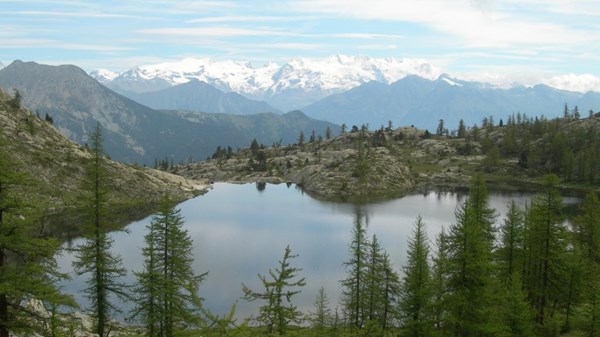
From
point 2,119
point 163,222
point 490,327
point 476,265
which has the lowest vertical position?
point 490,327

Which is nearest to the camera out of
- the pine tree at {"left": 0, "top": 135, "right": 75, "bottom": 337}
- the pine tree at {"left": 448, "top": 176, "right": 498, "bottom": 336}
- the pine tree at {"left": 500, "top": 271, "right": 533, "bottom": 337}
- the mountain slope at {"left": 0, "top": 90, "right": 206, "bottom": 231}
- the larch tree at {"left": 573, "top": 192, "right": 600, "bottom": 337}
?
the pine tree at {"left": 0, "top": 135, "right": 75, "bottom": 337}

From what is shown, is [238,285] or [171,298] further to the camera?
[238,285]

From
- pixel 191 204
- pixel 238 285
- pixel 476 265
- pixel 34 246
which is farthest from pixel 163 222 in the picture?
pixel 191 204

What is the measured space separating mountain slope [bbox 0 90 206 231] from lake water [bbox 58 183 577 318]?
16.1 metres

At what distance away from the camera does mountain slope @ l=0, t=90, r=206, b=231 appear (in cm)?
13711

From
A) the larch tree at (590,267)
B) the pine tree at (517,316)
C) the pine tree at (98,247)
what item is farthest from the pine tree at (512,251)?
the pine tree at (98,247)

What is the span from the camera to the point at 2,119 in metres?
144

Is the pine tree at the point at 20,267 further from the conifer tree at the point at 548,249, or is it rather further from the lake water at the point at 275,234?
the conifer tree at the point at 548,249

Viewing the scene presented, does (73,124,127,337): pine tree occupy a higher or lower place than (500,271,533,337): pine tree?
higher

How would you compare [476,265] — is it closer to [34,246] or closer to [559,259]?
[559,259]

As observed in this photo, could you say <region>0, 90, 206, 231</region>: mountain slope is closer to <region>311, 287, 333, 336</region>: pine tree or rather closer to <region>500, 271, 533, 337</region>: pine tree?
<region>311, 287, 333, 336</region>: pine tree

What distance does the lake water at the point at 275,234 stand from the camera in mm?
78000

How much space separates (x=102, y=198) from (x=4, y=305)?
732 inches

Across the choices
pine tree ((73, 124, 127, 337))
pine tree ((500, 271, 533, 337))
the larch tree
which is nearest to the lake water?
pine tree ((73, 124, 127, 337))
